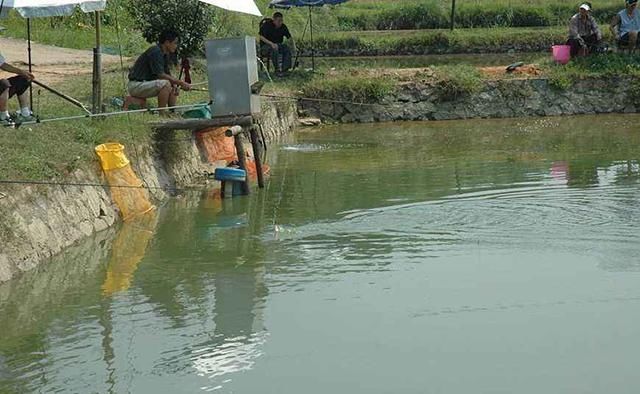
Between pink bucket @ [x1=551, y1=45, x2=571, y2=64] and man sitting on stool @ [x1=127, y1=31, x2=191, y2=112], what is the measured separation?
1052 cm

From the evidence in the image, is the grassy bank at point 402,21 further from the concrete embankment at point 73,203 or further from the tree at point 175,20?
the concrete embankment at point 73,203

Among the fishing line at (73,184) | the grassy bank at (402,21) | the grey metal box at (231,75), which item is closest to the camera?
the fishing line at (73,184)

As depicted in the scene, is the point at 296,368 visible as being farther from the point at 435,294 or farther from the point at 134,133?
the point at 134,133

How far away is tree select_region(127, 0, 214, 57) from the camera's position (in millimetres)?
20109

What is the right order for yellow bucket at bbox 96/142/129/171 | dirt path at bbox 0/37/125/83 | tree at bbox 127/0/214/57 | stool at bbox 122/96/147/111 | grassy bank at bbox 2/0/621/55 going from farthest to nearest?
grassy bank at bbox 2/0/621/55, tree at bbox 127/0/214/57, dirt path at bbox 0/37/125/83, stool at bbox 122/96/147/111, yellow bucket at bbox 96/142/129/171

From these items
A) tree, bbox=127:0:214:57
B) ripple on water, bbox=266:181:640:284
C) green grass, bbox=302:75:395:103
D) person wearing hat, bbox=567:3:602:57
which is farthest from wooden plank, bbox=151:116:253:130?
person wearing hat, bbox=567:3:602:57

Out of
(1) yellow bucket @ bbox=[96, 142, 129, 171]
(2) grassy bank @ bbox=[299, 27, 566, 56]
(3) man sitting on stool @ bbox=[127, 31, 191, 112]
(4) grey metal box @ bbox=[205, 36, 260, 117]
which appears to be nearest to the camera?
(1) yellow bucket @ bbox=[96, 142, 129, 171]

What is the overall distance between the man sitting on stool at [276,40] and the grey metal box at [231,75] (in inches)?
320

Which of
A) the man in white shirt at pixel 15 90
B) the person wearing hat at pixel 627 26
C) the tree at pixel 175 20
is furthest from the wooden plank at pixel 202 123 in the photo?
the person wearing hat at pixel 627 26

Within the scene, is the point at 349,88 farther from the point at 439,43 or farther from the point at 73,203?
the point at 73,203

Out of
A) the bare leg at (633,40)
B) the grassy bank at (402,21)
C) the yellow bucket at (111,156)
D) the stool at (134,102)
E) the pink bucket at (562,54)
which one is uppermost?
the grassy bank at (402,21)

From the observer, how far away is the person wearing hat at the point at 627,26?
2217cm

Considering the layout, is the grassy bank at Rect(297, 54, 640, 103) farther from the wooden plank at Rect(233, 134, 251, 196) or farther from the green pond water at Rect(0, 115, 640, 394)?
the wooden plank at Rect(233, 134, 251, 196)

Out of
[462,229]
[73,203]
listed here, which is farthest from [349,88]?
[73,203]
